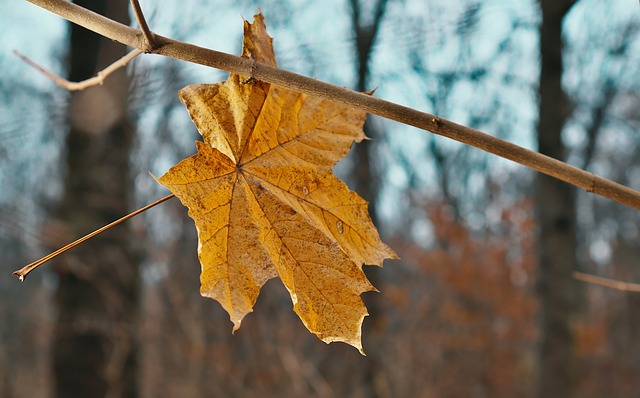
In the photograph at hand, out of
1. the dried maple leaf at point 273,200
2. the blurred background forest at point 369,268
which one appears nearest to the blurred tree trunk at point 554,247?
the blurred background forest at point 369,268

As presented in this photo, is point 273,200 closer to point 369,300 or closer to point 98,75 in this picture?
point 98,75

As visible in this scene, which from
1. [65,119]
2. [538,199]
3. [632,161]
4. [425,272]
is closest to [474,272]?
[425,272]

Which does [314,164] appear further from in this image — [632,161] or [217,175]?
[632,161]

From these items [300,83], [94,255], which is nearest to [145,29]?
[300,83]

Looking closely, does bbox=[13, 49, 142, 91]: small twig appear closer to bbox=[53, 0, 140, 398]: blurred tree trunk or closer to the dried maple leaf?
the dried maple leaf

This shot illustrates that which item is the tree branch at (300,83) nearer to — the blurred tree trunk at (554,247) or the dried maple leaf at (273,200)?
the dried maple leaf at (273,200)
